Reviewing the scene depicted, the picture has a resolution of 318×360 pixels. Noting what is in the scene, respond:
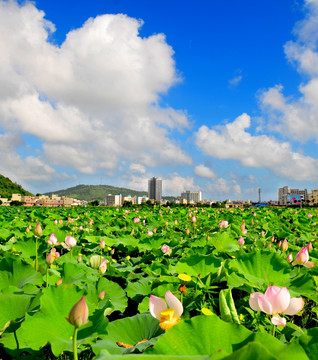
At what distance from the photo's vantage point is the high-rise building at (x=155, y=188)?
101231 millimetres

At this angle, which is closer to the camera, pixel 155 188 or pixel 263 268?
pixel 263 268

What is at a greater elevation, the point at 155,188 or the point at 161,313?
the point at 155,188

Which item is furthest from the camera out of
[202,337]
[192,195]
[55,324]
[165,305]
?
[192,195]

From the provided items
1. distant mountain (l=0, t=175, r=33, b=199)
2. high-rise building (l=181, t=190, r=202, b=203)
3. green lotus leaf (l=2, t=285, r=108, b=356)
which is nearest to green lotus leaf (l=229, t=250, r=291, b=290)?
green lotus leaf (l=2, t=285, r=108, b=356)

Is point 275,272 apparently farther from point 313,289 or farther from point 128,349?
point 128,349

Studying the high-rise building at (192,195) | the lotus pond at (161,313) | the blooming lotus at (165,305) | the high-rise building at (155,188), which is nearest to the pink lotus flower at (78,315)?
the lotus pond at (161,313)

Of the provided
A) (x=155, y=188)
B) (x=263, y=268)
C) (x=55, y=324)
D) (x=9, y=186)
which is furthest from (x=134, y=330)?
(x=155, y=188)

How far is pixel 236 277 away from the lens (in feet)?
5.31

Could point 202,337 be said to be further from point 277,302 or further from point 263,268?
point 263,268

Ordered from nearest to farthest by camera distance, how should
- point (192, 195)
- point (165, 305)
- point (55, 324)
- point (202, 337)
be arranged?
point (202, 337), point (165, 305), point (55, 324), point (192, 195)

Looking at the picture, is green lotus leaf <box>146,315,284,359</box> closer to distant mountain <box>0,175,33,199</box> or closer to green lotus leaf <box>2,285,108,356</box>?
green lotus leaf <box>2,285,108,356</box>

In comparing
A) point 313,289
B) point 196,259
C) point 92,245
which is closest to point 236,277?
point 196,259

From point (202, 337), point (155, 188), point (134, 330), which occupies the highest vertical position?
point (155, 188)

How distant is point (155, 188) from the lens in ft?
333
